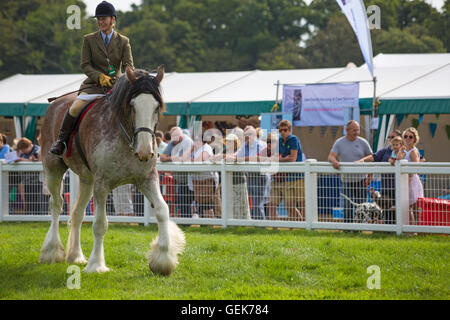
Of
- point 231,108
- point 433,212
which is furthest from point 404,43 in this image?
point 433,212

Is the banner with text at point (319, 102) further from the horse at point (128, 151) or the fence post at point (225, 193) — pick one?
the horse at point (128, 151)

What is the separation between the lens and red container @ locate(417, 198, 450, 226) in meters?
10.4

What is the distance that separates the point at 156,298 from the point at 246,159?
626cm

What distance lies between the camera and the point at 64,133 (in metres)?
8.29

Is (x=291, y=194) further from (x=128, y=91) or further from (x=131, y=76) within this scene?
(x=131, y=76)

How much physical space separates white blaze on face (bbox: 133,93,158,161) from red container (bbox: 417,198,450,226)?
5404 millimetres

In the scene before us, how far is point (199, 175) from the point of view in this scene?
1229 centimetres

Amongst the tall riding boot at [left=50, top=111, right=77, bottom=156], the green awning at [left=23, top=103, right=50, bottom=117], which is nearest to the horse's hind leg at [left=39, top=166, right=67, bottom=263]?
the tall riding boot at [left=50, top=111, right=77, bottom=156]

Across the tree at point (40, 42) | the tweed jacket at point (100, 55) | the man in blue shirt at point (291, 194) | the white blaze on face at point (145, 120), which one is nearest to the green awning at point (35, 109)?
the man in blue shirt at point (291, 194)

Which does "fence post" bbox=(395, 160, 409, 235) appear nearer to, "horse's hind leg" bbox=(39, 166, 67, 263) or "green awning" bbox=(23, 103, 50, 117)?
"horse's hind leg" bbox=(39, 166, 67, 263)

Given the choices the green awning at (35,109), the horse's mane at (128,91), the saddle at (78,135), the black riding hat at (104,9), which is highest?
the black riding hat at (104,9)

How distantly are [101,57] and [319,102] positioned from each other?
9960 mm

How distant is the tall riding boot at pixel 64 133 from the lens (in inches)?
324
